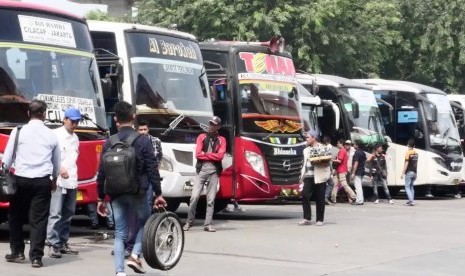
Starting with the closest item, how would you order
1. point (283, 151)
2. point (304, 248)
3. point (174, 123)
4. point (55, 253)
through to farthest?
point (55, 253), point (304, 248), point (174, 123), point (283, 151)

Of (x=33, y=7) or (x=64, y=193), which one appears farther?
(x=33, y=7)

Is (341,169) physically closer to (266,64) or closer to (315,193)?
(266,64)

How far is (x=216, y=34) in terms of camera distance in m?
33.2

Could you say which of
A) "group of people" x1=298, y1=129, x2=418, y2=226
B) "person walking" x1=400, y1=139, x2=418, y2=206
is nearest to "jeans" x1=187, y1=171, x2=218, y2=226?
"group of people" x1=298, y1=129, x2=418, y2=226

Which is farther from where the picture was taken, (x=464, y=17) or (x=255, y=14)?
(x=464, y=17)

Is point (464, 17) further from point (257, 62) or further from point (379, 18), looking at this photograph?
point (257, 62)

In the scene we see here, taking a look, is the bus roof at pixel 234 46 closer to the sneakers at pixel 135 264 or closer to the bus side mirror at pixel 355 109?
the bus side mirror at pixel 355 109

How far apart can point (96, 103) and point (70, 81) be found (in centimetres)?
54

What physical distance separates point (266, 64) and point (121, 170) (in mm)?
9426

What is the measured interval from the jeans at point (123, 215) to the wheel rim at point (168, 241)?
0.20 meters

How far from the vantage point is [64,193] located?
11977 mm

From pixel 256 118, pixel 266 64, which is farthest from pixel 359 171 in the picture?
pixel 256 118

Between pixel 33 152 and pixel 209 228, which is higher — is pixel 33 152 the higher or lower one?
the higher one

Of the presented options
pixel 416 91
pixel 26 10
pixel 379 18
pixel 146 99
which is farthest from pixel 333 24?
pixel 26 10
